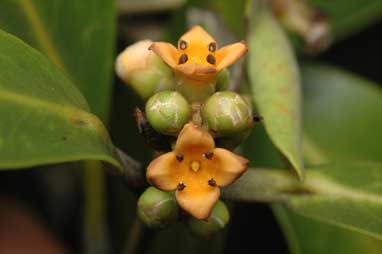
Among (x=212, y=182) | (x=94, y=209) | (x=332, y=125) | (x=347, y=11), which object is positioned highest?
(x=347, y=11)

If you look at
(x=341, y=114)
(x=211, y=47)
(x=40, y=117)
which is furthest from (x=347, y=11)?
(x=40, y=117)

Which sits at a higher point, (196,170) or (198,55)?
(198,55)

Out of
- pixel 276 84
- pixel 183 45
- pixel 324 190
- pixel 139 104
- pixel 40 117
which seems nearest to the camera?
pixel 40 117

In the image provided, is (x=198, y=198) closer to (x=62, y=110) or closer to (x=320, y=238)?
(x=62, y=110)

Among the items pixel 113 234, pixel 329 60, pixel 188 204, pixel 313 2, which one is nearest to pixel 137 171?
pixel 188 204

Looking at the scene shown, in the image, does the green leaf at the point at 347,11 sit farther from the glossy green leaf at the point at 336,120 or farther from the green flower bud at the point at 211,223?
the green flower bud at the point at 211,223

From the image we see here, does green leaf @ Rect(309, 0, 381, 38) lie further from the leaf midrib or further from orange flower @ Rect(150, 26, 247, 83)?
the leaf midrib

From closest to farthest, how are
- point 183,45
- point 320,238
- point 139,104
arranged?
point 183,45, point 320,238, point 139,104
